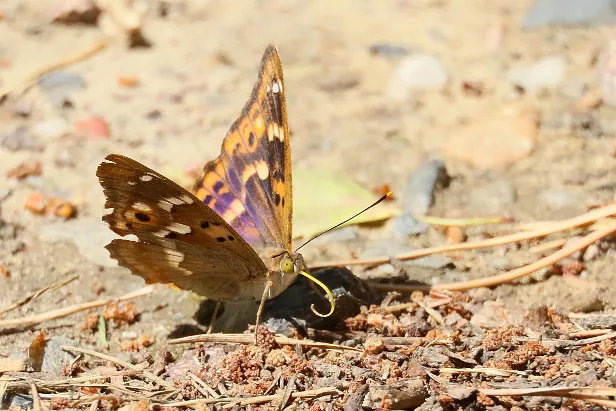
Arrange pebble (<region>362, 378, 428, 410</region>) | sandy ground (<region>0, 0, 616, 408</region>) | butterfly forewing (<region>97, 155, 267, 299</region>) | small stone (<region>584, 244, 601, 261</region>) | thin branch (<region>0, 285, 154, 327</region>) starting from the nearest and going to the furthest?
pebble (<region>362, 378, 428, 410</region>) → butterfly forewing (<region>97, 155, 267, 299</region>) → thin branch (<region>0, 285, 154, 327</region>) → small stone (<region>584, 244, 601, 261</region>) → sandy ground (<region>0, 0, 616, 408</region>)

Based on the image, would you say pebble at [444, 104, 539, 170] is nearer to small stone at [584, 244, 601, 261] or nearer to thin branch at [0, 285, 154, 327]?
small stone at [584, 244, 601, 261]

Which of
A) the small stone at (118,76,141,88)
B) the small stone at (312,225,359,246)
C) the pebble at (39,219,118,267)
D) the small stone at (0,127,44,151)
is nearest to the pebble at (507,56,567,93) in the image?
the small stone at (312,225,359,246)

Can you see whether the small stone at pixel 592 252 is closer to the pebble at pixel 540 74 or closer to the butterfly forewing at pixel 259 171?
the butterfly forewing at pixel 259 171

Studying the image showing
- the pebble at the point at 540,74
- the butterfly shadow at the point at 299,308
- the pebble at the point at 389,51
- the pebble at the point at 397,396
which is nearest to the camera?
the pebble at the point at 397,396

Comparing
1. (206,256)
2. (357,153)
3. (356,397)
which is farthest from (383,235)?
(356,397)

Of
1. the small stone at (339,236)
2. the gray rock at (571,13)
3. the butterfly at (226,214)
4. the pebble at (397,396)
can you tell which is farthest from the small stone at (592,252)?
the gray rock at (571,13)

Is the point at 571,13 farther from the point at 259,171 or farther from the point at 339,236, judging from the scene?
the point at 259,171

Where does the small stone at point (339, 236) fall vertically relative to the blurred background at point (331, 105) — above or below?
below
